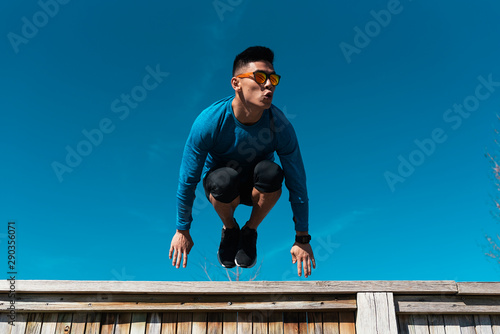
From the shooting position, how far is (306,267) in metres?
3.80

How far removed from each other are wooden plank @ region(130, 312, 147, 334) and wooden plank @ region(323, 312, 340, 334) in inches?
52.4

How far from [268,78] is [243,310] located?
1.76m

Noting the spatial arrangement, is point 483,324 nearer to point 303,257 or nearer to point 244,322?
point 303,257

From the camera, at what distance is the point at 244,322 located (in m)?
3.33

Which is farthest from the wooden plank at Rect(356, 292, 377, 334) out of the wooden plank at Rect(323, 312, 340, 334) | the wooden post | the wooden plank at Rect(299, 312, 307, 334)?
the wooden plank at Rect(299, 312, 307, 334)

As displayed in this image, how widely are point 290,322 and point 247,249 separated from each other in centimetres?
85

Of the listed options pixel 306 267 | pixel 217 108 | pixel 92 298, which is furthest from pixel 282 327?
pixel 217 108

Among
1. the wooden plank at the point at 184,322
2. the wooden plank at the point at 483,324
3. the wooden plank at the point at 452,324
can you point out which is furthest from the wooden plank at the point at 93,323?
the wooden plank at the point at 483,324

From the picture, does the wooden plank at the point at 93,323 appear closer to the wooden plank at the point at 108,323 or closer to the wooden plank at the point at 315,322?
the wooden plank at the point at 108,323

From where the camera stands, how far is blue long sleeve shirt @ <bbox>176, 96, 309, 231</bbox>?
3.63m

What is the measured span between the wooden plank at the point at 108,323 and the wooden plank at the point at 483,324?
8.85ft

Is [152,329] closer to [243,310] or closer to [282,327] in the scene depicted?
[243,310]

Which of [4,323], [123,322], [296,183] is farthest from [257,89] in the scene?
[4,323]

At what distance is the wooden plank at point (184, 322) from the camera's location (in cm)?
334
